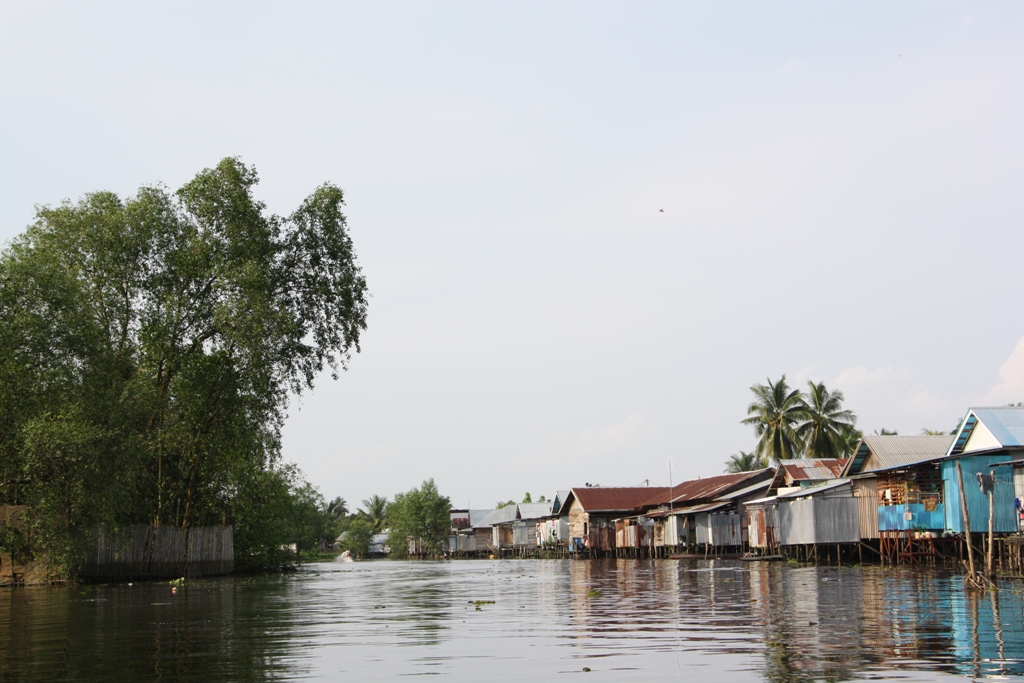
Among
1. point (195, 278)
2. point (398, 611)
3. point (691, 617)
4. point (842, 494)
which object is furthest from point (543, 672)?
point (842, 494)

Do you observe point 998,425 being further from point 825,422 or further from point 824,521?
point 825,422

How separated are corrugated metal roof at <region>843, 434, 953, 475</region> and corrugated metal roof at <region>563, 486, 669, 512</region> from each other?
42095 millimetres

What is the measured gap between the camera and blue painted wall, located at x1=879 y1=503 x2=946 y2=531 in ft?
120

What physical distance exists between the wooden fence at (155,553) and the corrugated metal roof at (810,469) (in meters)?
30.8

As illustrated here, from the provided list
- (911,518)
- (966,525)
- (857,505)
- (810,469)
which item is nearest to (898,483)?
(911,518)

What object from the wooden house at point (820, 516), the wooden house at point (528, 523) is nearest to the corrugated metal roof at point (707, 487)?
the wooden house at point (820, 516)

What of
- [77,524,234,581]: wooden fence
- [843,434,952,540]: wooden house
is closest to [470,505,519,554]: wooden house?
[77,524,234,581]: wooden fence

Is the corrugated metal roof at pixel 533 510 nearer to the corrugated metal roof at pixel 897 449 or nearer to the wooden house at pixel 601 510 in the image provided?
the wooden house at pixel 601 510

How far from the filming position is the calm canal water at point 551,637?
34.8ft

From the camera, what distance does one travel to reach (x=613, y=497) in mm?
90312

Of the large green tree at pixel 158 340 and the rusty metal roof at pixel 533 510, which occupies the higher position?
the large green tree at pixel 158 340

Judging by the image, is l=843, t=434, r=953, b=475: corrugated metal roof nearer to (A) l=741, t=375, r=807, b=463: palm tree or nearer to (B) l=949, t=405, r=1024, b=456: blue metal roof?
(B) l=949, t=405, r=1024, b=456: blue metal roof

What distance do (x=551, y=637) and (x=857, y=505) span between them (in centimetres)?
3225

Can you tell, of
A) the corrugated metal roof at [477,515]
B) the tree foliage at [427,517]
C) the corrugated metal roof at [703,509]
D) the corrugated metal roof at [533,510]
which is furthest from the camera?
the corrugated metal roof at [477,515]
